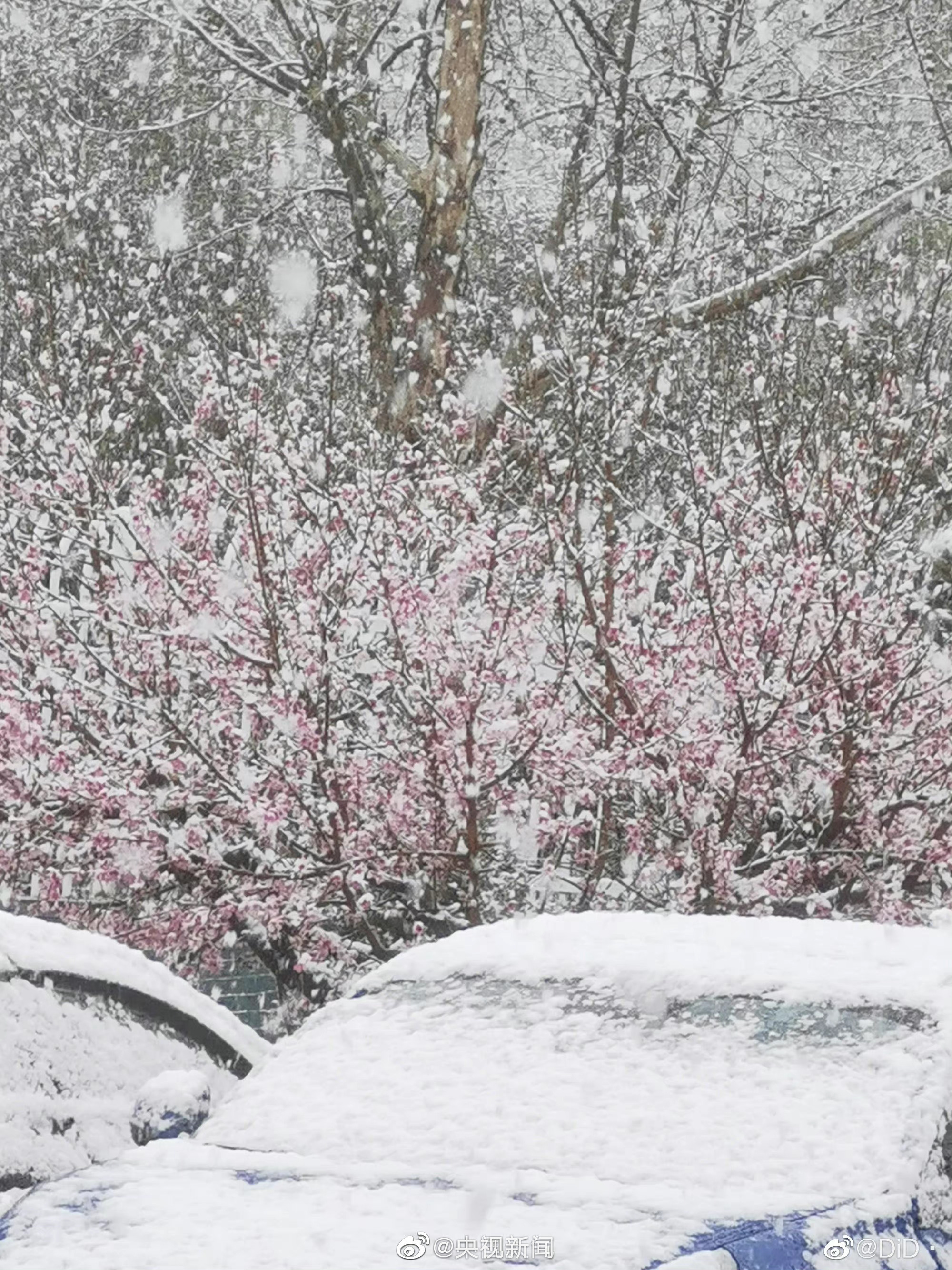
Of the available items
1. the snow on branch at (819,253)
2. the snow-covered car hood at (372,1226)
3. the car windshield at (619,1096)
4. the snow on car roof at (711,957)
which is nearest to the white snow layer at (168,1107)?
the car windshield at (619,1096)

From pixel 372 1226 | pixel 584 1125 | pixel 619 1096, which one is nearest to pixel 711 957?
pixel 619 1096

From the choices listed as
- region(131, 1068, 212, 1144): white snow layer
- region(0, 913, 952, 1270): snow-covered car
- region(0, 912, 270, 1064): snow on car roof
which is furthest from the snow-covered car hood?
region(0, 912, 270, 1064): snow on car roof

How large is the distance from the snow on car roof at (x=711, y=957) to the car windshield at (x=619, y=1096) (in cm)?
5

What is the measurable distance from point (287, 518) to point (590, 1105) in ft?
19.3

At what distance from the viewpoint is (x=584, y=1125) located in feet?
9.62

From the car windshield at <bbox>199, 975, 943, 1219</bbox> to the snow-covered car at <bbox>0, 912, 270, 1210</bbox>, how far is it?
0.58 metres

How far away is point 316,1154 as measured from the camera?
3008mm

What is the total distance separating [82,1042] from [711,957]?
1.66 meters

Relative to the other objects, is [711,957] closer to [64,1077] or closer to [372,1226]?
[372,1226]

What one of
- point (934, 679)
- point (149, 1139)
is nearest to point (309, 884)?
point (934, 679)

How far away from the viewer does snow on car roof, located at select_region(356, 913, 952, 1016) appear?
3.24 m

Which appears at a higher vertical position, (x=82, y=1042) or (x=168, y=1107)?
(x=82, y=1042)

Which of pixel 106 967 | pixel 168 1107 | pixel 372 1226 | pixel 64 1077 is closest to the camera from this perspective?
pixel 372 1226

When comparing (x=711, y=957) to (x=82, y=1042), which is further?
(x=82, y=1042)
